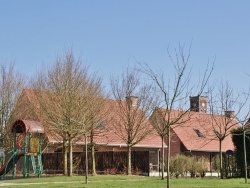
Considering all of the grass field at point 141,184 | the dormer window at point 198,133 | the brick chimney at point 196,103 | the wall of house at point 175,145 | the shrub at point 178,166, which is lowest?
the grass field at point 141,184

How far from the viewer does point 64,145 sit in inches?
1216

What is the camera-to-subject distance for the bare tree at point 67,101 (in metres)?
27.9

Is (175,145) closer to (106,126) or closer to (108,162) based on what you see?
(108,162)

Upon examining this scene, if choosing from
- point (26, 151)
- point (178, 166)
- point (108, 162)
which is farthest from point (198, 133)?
point (26, 151)

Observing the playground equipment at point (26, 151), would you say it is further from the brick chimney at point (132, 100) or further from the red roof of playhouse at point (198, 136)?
the red roof of playhouse at point (198, 136)

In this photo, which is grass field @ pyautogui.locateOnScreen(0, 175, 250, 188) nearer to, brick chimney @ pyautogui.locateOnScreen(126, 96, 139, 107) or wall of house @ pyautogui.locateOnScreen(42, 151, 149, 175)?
wall of house @ pyautogui.locateOnScreen(42, 151, 149, 175)

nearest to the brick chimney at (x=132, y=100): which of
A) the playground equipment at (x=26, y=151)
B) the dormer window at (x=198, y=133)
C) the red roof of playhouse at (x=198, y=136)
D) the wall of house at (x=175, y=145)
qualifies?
the playground equipment at (x=26, y=151)

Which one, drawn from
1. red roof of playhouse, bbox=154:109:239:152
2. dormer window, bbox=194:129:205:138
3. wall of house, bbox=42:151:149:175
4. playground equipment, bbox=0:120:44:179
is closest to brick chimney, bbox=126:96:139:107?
wall of house, bbox=42:151:149:175

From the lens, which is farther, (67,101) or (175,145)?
(175,145)

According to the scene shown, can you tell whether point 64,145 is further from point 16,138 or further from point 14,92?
point 14,92

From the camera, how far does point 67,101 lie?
28453 millimetres

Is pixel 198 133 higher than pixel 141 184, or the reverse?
pixel 198 133

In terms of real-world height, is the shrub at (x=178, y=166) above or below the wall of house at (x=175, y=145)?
below

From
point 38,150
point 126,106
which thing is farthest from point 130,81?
point 38,150
